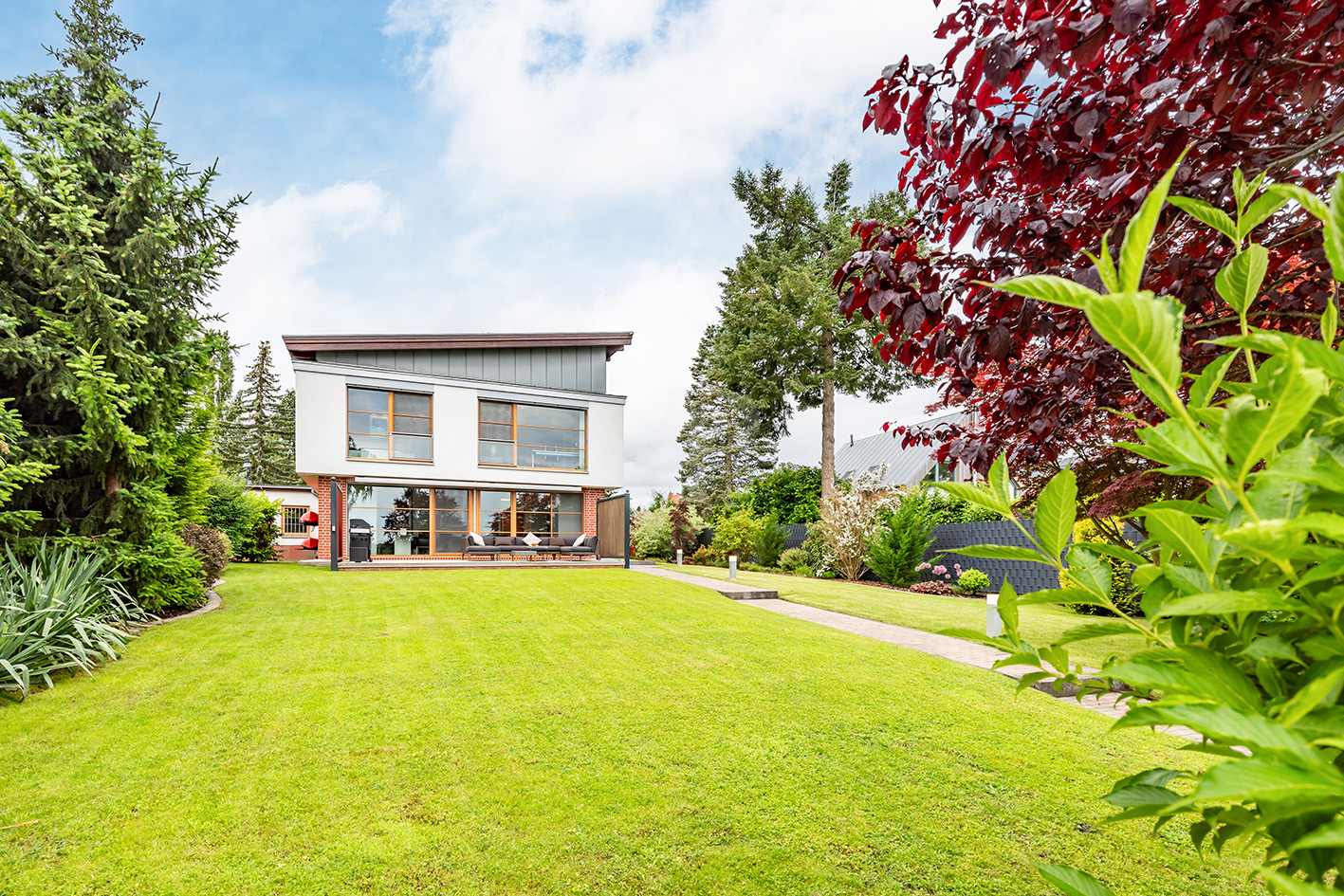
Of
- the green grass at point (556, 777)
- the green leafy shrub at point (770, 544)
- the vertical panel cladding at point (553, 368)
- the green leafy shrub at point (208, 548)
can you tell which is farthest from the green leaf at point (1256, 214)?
the vertical panel cladding at point (553, 368)

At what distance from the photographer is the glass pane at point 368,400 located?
767 inches

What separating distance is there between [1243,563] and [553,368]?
22398 mm

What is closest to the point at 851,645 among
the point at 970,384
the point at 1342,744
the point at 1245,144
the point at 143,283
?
the point at 970,384

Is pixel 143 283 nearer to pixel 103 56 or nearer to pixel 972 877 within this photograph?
pixel 103 56

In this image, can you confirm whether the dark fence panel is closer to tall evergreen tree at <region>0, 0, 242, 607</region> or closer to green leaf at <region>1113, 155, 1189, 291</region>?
tall evergreen tree at <region>0, 0, 242, 607</region>

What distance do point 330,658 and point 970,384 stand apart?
5940 millimetres

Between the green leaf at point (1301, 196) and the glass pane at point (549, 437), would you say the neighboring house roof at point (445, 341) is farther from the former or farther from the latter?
the green leaf at point (1301, 196)

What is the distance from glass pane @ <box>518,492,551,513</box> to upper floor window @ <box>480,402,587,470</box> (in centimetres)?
98

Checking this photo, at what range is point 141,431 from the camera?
297 inches

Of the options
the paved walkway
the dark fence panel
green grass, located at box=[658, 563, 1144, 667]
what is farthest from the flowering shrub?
the paved walkway

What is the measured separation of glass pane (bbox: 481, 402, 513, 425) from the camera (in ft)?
70.1

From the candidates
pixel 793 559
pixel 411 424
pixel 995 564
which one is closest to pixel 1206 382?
pixel 995 564

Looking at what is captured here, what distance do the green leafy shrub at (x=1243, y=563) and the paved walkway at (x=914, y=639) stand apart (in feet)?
13.1

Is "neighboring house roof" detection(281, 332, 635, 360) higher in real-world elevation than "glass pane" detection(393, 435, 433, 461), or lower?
higher
